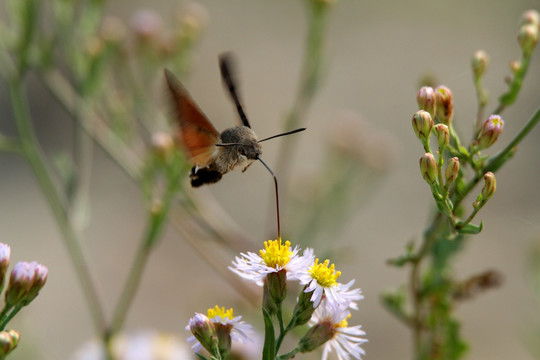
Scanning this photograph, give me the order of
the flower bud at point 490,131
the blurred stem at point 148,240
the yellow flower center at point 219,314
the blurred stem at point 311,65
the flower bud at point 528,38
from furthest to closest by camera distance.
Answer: the blurred stem at point 311,65 < the blurred stem at point 148,240 < the flower bud at point 528,38 < the flower bud at point 490,131 < the yellow flower center at point 219,314

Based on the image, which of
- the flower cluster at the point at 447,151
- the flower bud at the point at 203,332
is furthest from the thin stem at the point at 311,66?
the flower bud at the point at 203,332

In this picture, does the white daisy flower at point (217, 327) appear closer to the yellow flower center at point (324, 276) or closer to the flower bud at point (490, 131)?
the yellow flower center at point (324, 276)

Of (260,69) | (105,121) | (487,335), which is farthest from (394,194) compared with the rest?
(105,121)

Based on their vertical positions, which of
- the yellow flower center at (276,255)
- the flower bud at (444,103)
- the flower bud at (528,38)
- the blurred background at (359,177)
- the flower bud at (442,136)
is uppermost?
the blurred background at (359,177)

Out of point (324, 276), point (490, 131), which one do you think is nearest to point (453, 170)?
point (490, 131)

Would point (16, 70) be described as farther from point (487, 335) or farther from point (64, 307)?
point (487, 335)

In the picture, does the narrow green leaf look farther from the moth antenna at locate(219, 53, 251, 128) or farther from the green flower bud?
the moth antenna at locate(219, 53, 251, 128)

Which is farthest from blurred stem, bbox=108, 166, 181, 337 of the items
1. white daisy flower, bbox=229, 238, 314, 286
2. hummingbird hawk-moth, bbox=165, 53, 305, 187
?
white daisy flower, bbox=229, 238, 314, 286
